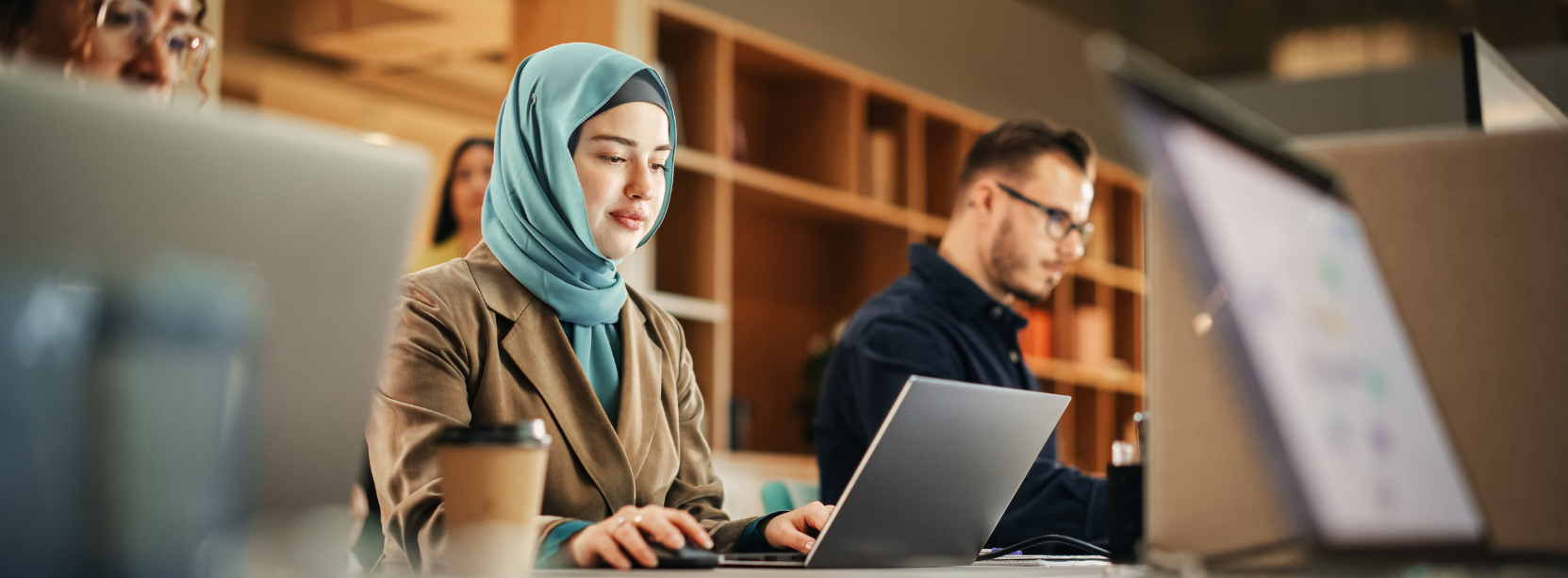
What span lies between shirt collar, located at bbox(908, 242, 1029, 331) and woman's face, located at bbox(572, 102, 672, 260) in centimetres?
89

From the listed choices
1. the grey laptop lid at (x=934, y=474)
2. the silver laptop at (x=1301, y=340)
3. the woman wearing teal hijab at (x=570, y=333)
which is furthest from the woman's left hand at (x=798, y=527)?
the silver laptop at (x=1301, y=340)

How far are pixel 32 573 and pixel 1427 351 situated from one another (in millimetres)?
788

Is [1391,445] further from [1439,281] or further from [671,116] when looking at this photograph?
[671,116]

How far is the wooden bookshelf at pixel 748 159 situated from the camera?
3.62 meters

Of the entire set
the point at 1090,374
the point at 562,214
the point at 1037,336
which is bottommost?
the point at 562,214

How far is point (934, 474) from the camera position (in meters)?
1.13

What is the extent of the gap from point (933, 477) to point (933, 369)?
3.22 ft

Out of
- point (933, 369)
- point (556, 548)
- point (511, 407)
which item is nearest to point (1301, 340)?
point (556, 548)

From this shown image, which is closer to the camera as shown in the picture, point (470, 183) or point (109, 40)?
point (109, 40)

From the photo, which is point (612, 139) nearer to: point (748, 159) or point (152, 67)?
point (152, 67)

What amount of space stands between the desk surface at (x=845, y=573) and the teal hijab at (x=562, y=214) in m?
0.49

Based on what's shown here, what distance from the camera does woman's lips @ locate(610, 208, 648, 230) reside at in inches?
61.2

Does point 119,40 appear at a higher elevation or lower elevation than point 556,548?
higher

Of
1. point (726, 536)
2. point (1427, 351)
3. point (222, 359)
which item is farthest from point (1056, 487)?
point (222, 359)
